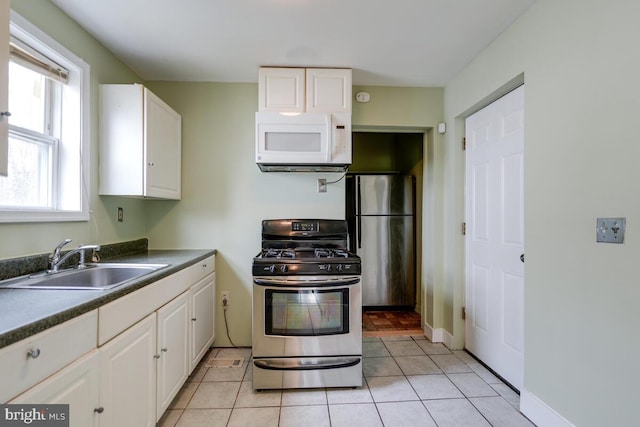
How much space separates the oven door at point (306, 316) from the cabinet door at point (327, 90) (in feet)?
4.52

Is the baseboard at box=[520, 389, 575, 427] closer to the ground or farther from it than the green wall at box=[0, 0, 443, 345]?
closer to the ground

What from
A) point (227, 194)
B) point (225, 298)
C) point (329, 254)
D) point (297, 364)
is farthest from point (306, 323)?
point (227, 194)

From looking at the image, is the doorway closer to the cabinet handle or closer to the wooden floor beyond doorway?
the wooden floor beyond doorway

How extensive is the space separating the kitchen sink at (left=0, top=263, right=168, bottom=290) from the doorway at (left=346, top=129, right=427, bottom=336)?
217cm

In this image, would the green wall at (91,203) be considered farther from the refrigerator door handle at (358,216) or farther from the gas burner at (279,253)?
the refrigerator door handle at (358,216)

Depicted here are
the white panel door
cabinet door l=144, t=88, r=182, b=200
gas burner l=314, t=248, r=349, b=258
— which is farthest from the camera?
gas burner l=314, t=248, r=349, b=258

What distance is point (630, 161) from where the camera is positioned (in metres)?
1.23

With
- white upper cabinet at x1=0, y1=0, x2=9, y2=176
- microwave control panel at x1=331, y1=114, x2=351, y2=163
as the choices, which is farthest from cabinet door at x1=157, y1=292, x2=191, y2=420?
microwave control panel at x1=331, y1=114, x2=351, y2=163

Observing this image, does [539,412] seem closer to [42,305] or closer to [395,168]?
[42,305]

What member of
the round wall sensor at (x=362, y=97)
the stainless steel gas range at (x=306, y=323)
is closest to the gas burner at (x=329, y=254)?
the stainless steel gas range at (x=306, y=323)

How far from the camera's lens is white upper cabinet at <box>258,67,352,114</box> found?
97.6 inches

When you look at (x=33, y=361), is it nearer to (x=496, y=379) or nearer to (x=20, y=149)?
(x=20, y=149)

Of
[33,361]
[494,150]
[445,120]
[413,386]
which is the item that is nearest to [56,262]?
[33,361]

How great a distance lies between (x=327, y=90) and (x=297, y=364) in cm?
209
